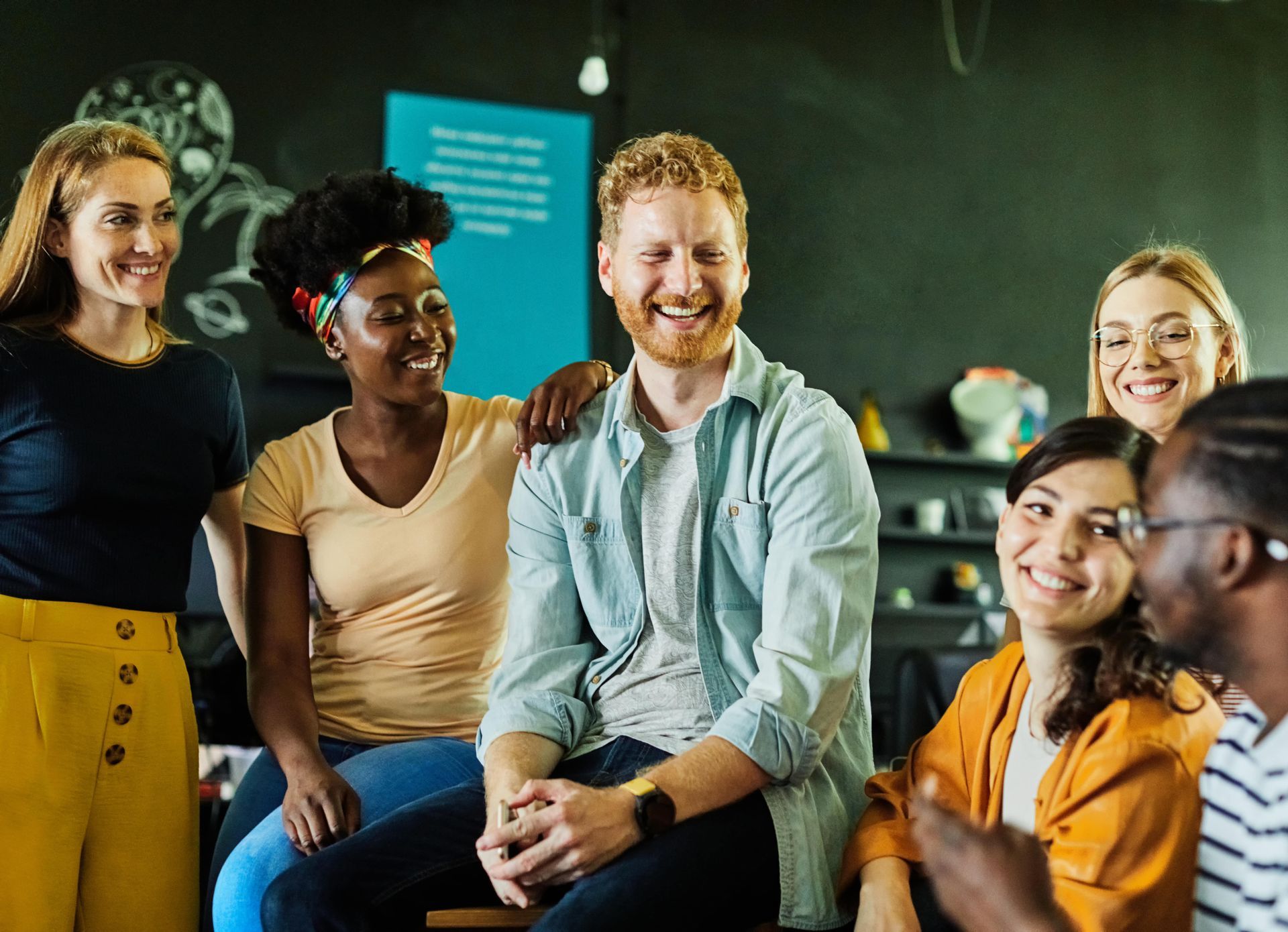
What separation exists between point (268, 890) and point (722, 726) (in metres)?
0.66

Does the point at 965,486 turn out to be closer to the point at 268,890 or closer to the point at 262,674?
the point at 262,674

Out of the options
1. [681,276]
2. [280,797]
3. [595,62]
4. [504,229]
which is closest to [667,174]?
[681,276]

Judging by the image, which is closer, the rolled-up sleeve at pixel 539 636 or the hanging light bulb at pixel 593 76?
the rolled-up sleeve at pixel 539 636

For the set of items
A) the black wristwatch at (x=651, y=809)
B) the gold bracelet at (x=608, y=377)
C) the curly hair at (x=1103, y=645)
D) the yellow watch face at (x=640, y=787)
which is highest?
the gold bracelet at (x=608, y=377)

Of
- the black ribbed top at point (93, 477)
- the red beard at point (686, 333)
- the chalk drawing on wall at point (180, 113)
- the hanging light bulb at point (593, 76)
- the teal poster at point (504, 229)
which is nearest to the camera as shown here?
the red beard at point (686, 333)

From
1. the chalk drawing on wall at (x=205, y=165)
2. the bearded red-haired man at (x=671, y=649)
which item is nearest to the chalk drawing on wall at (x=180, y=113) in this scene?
the chalk drawing on wall at (x=205, y=165)

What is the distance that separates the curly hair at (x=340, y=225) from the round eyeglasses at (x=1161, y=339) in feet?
4.29

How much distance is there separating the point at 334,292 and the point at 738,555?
1012 mm

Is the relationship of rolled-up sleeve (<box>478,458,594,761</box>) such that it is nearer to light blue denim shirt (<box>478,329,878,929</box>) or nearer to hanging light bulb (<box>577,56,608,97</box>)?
light blue denim shirt (<box>478,329,878,929</box>)

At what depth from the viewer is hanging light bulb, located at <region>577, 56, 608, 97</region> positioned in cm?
545

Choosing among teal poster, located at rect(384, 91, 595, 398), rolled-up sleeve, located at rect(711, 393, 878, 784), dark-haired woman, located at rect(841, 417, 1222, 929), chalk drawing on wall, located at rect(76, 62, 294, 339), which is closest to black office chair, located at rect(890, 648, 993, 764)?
rolled-up sleeve, located at rect(711, 393, 878, 784)

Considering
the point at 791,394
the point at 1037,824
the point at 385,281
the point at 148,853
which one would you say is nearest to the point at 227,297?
Result: the point at 385,281

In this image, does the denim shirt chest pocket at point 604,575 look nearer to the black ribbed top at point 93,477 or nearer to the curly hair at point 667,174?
the curly hair at point 667,174

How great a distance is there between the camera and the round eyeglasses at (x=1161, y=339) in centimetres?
224
